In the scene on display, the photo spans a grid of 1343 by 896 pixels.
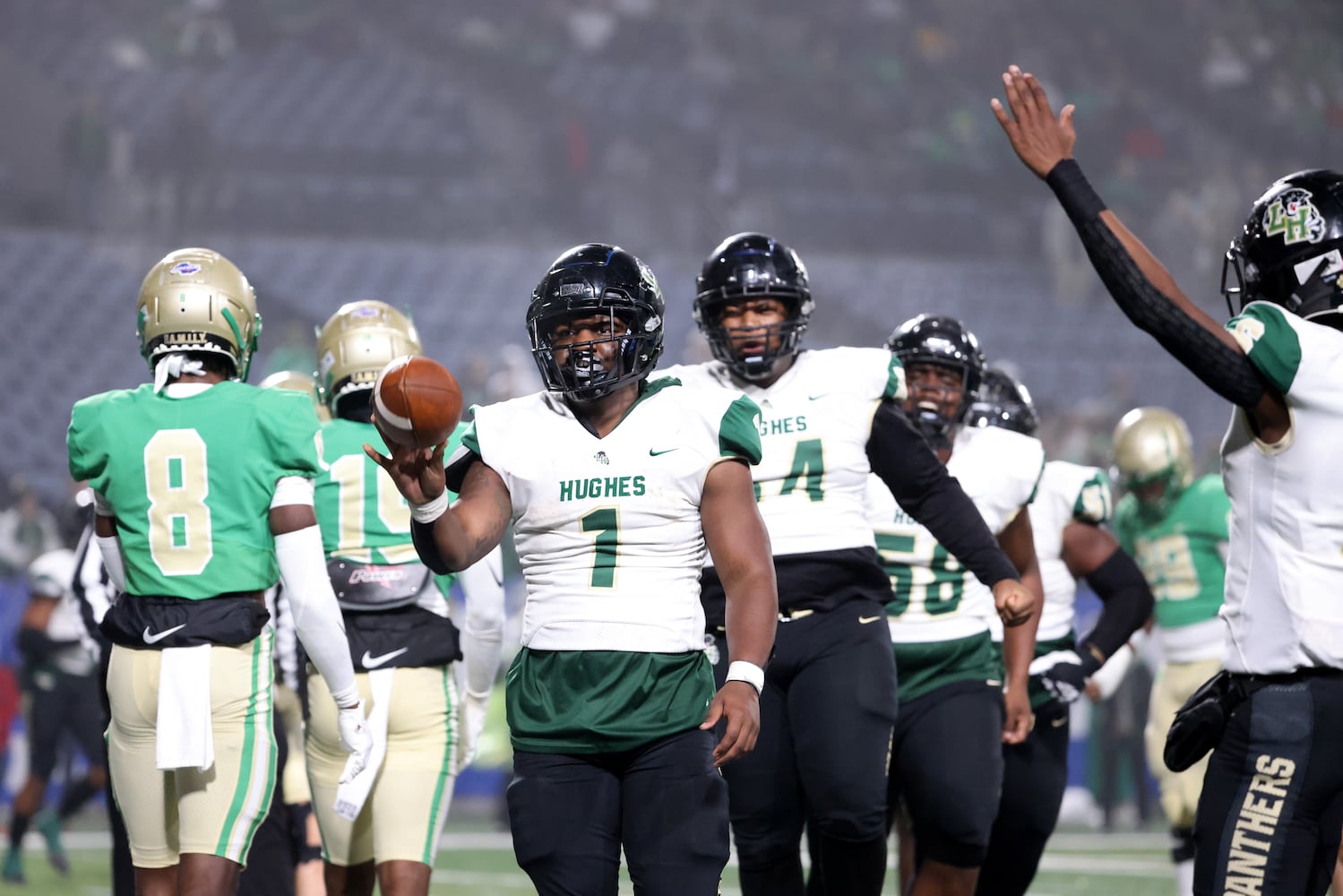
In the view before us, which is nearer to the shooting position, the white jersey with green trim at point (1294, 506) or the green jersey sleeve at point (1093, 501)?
the white jersey with green trim at point (1294, 506)

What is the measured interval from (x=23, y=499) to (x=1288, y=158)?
42.9 ft

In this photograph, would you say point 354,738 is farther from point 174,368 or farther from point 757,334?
point 757,334

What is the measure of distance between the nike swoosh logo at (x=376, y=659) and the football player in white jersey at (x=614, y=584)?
3.65 ft

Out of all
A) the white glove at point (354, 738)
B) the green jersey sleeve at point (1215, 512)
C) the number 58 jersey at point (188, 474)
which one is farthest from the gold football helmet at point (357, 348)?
the green jersey sleeve at point (1215, 512)

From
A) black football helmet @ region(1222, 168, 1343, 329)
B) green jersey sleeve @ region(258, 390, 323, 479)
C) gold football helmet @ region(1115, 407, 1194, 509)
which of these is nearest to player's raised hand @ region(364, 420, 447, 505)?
green jersey sleeve @ region(258, 390, 323, 479)

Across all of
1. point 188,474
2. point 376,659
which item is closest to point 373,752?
point 376,659

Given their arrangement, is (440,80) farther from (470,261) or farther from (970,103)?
(970,103)

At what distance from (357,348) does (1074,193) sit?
2.32 m

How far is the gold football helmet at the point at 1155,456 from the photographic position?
595cm

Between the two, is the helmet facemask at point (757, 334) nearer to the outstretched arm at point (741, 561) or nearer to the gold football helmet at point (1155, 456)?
the outstretched arm at point (741, 561)

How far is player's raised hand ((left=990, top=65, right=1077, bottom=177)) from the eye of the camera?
275 cm

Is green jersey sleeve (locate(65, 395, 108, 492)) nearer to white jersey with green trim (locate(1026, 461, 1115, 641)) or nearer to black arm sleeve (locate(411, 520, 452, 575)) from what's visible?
black arm sleeve (locate(411, 520, 452, 575))

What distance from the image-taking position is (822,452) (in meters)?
3.94

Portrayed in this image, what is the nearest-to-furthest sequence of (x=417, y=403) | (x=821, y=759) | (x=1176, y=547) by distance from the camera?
(x=417, y=403) < (x=821, y=759) < (x=1176, y=547)
